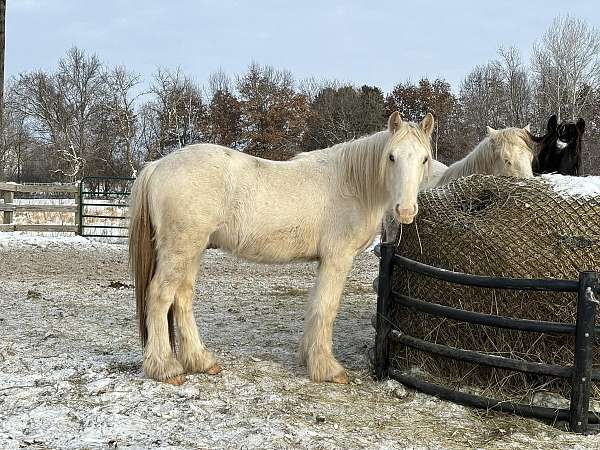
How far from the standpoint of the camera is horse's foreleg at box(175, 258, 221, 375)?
13.8ft

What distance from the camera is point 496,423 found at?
3.50 metres

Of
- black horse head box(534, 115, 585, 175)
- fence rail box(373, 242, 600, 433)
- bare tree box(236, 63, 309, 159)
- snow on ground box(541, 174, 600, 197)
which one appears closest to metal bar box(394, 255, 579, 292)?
fence rail box(373, 242, 600, 433)

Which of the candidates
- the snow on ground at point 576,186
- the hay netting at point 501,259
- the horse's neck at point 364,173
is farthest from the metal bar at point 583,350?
the horse's neck at point 364,173

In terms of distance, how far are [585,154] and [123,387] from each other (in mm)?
26373

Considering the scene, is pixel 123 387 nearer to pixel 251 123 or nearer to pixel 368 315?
pixel 368 315

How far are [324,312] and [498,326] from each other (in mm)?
1357

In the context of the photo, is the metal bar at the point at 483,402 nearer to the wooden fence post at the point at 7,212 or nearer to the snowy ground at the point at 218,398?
the snowy ground at the point at 218,398

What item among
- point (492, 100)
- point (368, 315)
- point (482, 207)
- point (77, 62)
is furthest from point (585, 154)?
point (77, 62)

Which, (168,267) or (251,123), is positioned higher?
(251,123)

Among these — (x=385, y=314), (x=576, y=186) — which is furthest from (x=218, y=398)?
(x=576, y=186)

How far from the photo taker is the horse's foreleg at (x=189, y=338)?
4.21 meters

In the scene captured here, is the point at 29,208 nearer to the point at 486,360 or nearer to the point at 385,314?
the point at 385,314

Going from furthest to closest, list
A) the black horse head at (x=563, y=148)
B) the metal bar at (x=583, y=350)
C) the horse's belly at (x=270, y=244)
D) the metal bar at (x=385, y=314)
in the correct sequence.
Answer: the black horse head at (x=563, y=148), the metal bar at (x=385, y=314), the horse's belly at (x=270, y=244), the metal bar at (x=583, y=350)

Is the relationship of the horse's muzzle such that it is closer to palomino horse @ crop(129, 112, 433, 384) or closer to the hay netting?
palomino horse @ crop(129, 112, 433, 384)
